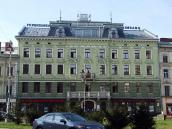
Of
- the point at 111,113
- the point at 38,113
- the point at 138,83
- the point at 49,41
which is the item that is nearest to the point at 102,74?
the point at 138,83

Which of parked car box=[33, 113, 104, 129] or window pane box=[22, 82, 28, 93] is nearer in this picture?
parked car box=[33, 113, 104, 129]

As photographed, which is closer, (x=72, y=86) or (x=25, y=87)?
(x=25, y=87)

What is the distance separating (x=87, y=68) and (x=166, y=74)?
13247 millimetres

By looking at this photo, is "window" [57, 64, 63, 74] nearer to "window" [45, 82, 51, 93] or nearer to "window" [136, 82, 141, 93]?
"window" [45, 82, 51, 93]

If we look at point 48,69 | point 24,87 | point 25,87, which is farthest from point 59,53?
point 24,87

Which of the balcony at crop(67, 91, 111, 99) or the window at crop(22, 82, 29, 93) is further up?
the window at crop(22, 82, 29, 93)

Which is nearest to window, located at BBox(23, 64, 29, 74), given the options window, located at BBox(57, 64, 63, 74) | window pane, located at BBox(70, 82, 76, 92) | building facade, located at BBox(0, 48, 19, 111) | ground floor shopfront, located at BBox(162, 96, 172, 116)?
building facade, located at BBox(0, 48, 19, 111)

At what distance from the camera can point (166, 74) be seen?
213 feet

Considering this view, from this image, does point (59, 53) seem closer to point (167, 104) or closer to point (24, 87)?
point (24, 87)

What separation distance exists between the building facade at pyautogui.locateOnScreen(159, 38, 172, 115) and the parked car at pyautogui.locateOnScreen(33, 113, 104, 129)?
46.4m

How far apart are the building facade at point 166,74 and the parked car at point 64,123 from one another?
46384 mm

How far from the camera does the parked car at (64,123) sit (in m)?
17.5

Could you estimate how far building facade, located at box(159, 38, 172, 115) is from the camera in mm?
63562

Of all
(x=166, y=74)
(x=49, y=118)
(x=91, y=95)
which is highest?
(x=166, y=74)
